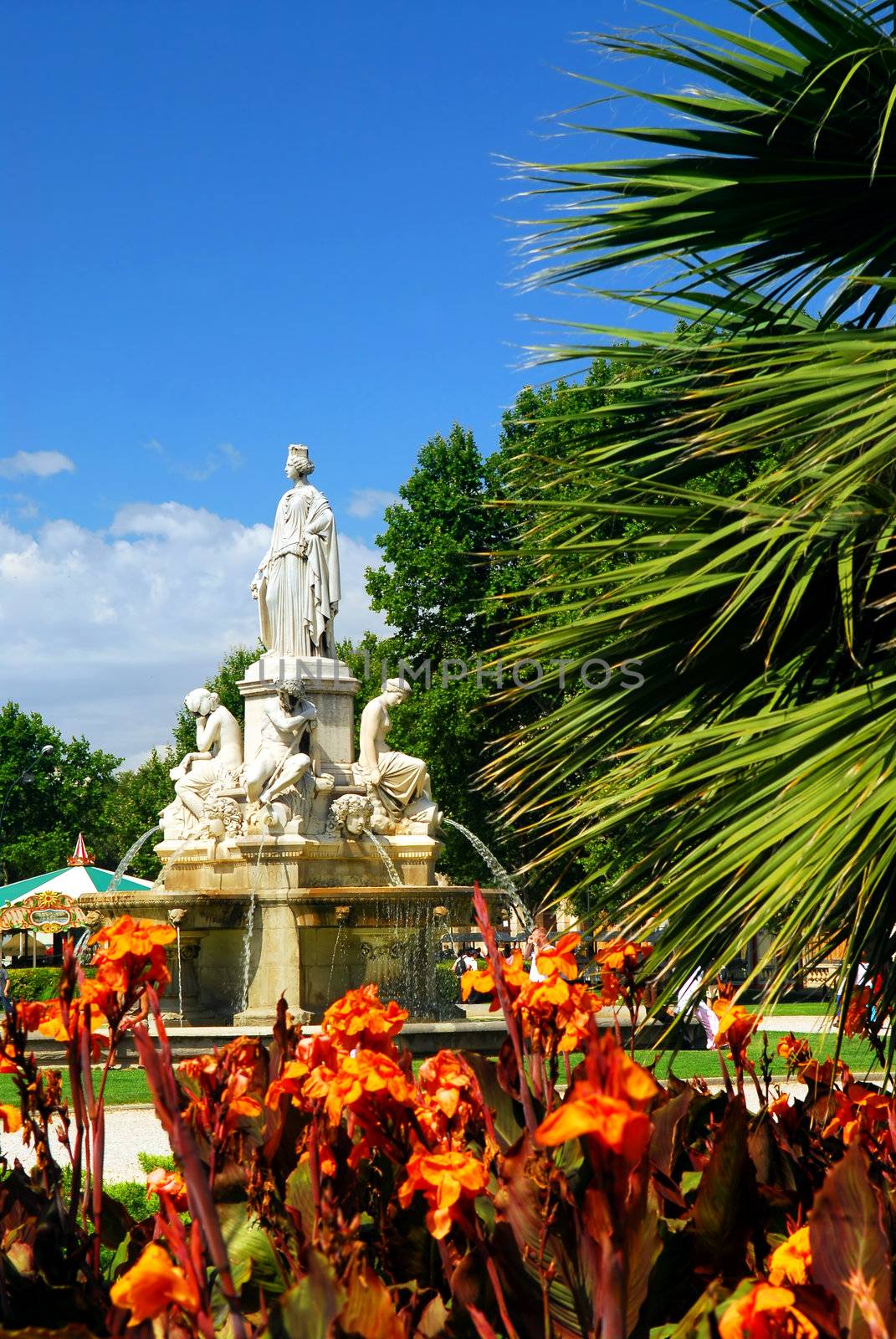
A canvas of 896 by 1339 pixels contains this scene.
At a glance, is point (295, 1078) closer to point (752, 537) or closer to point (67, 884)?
point (752, 537)

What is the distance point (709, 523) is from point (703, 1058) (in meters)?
10.4

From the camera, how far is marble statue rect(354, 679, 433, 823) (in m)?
15.4

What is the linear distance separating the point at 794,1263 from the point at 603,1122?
66cm

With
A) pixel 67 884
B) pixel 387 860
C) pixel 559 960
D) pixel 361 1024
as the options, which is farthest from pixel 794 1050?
pixel 67 884

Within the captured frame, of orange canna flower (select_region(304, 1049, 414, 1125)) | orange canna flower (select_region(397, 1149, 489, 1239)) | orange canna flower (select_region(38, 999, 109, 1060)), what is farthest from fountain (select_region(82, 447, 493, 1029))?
orange canna flower (select_region(397, 1149, 489, 1239))

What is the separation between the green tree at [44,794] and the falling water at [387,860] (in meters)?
43.8

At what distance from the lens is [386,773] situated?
50.7 ft

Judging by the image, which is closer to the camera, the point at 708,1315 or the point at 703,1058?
the point at 708,1315

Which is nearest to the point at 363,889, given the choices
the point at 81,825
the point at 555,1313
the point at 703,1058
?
the point at 703,1058

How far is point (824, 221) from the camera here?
4.27 metres

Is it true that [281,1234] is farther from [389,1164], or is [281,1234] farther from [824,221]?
[824,221]

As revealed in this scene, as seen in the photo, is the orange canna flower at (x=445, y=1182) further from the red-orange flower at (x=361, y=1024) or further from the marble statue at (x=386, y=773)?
the marble statue at (x=386, y=773)

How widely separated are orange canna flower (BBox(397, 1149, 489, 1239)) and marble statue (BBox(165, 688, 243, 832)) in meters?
13.5

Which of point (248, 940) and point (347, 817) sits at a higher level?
point (347, 817)
